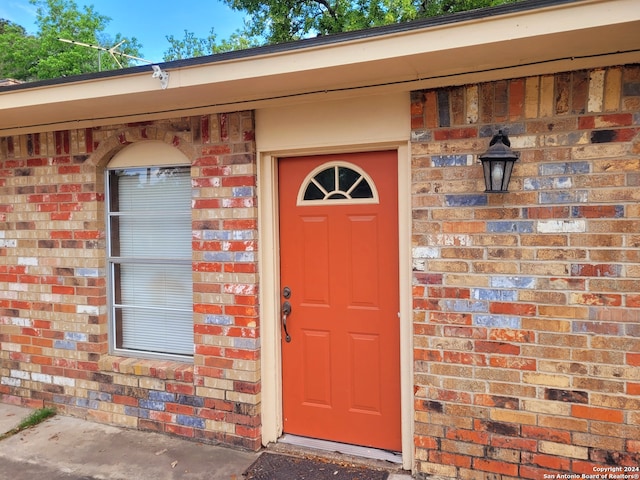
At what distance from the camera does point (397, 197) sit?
10.7 feet

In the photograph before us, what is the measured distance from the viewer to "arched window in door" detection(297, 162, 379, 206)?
3381 millimetres

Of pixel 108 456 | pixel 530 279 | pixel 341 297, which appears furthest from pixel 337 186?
pixel 108 456

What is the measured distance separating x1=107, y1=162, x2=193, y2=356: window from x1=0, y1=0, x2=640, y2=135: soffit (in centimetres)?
56

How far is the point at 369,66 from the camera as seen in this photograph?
275 centimetres

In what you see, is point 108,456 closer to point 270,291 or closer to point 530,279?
point 270,291

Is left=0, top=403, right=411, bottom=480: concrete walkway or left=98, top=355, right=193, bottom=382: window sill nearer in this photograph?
left=0, top=403, right=411, bottom=480: concrete walkway

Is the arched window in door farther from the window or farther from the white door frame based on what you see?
the window

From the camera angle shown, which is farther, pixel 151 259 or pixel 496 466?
pixel 151 259

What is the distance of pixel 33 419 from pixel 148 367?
1161 millimetres

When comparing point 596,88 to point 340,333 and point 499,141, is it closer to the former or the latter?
point 499,141

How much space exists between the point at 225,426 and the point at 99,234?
1.87 metres

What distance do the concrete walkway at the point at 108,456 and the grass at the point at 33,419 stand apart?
54 mm

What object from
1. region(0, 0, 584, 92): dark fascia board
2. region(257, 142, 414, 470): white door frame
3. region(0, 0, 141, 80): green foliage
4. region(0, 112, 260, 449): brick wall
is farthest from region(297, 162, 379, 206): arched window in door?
region(0, 0, 141, 80): green foliage

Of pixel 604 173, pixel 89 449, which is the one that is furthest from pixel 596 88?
pixel 89 449
